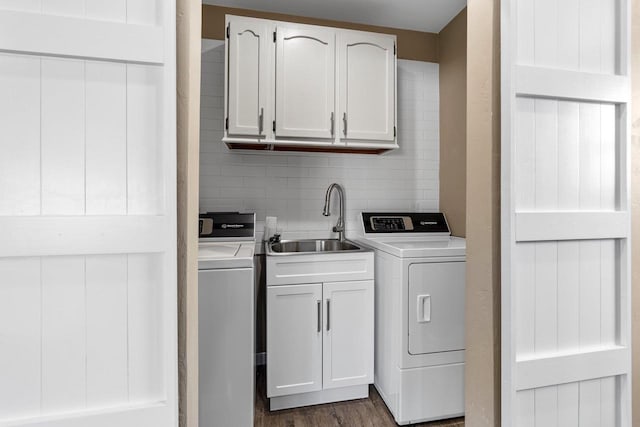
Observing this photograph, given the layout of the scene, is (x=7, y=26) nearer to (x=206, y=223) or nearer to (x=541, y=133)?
(x=541, y=133)

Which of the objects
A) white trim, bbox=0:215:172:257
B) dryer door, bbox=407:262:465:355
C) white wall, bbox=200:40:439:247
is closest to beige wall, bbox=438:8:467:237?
white wall, bbox=200:40:439:247

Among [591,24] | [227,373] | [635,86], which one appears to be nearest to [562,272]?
[635,86]

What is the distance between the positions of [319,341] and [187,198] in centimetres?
141

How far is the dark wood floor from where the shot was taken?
1.89 meters

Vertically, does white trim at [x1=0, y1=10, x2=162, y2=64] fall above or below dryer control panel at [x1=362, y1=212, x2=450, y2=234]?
above

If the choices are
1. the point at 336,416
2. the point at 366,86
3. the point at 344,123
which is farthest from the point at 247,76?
the point at 336,416

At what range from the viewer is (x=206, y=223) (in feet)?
7.47

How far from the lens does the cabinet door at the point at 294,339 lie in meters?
1.96

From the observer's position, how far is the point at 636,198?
3.82 feet

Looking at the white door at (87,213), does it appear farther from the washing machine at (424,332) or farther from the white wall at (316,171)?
the white wall at (316,171)

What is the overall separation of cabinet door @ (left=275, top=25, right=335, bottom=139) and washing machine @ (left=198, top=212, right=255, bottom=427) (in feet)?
3.65

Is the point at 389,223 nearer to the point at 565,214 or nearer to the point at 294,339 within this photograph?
the point at 294,339

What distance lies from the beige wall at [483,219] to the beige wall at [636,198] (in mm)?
521

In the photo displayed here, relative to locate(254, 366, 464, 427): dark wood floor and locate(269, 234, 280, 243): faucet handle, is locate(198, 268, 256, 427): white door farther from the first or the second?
locate(269, 234, 280, 243): faucet handle
